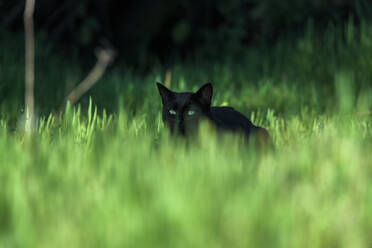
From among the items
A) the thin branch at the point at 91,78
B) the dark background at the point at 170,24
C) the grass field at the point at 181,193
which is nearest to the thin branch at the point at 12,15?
the dark background at the point at 170,24

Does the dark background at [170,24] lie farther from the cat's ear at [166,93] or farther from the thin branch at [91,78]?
the cat's ear at [166,93]

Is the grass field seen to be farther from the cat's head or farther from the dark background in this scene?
the dark background

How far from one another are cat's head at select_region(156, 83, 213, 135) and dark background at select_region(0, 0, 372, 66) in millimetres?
3314

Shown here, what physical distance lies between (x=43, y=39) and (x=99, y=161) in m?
3.99

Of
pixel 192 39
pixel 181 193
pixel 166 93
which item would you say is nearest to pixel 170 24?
pixel 192 39

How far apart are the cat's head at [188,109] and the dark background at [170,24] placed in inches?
130

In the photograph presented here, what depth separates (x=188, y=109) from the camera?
225 cm

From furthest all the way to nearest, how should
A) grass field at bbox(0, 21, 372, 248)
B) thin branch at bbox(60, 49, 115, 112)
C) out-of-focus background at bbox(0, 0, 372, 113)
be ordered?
1. out-of-focus background at bbox(0, 0, 372, 113)
2. thin branch at bbox(60, 49, 115, 112)
3. grass field at bbox(0, 21, 372, 248)

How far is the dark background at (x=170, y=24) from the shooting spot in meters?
5.63

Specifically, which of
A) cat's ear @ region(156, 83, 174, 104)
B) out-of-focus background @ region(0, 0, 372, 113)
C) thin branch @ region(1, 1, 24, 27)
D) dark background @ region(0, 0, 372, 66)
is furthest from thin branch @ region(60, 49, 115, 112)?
thin branch @ region(1, 1, 24, 27)

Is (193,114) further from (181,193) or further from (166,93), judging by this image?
(181,193)

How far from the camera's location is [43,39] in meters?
5.17

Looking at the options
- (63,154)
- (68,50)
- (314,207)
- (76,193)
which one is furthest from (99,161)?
(68,50)

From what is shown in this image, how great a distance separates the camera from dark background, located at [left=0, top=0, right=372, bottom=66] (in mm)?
5629
